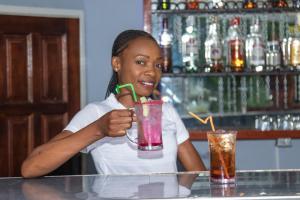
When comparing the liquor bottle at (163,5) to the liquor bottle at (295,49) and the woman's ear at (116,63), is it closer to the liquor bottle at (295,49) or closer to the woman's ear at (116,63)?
the liquor bottle at (295,49)

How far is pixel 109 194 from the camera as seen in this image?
4.26ft

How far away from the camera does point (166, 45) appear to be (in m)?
3.79

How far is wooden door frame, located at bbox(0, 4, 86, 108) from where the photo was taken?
13.0 feet

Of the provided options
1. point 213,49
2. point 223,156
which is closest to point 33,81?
point 213,49

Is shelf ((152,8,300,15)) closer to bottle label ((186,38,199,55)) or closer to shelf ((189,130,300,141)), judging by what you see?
bottle label ((186,38,199,55))

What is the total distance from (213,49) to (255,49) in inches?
10.8

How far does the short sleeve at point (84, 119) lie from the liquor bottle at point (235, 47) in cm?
209

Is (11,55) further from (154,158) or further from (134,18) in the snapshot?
(154,158)

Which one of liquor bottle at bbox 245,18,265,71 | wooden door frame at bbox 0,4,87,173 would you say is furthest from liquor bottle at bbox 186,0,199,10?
wooden door frame at bbox 0,4,87,173

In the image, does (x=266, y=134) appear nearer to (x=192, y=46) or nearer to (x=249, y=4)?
(x=192, y=46)

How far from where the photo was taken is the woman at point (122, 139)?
63.9 inches

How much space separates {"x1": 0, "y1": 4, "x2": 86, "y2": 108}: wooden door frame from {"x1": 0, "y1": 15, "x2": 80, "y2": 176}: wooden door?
0.12 ft

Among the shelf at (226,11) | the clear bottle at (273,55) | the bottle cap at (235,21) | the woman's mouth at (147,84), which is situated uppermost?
the shelf at (226,11)

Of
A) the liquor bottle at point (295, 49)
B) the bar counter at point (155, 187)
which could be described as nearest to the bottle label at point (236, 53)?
the liquor bottle at point (295, 49)
